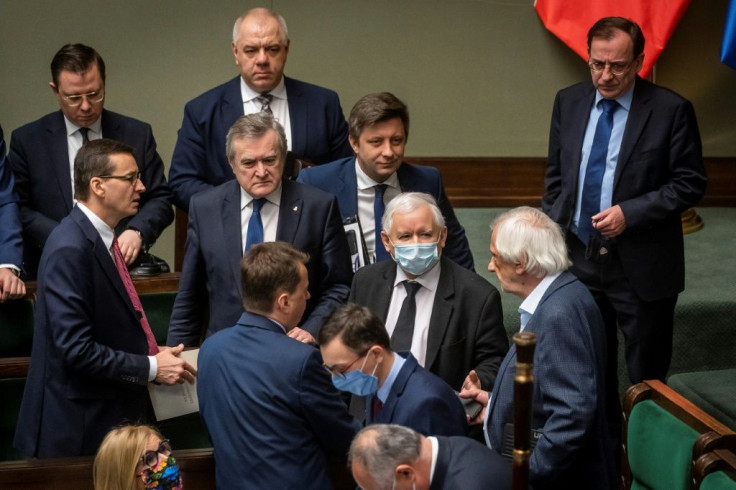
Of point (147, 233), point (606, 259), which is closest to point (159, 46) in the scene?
point (147, 233)

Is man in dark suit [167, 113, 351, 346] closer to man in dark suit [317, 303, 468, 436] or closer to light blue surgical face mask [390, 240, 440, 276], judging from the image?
light blue surgical face mask [390, 240, 440, 276]

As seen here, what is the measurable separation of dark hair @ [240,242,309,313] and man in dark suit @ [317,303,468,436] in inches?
7.0

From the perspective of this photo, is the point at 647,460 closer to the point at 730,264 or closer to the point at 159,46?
the point at 730,264

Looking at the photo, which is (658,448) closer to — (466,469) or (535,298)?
(535,298)

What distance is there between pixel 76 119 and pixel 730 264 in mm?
3440

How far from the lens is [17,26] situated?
6402 millimetres

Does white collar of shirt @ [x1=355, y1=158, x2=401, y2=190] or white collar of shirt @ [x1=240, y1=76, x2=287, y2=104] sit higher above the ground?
white collar of shirt @ [x1=240, y1=76, x2=287, y2=104]

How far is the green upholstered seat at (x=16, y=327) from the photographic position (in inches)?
174

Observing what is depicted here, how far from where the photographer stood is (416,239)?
3756 mm

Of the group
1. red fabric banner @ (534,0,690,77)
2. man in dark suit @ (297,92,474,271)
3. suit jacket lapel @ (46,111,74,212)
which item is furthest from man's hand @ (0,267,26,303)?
red fabric banner @ (534,0,690,77)

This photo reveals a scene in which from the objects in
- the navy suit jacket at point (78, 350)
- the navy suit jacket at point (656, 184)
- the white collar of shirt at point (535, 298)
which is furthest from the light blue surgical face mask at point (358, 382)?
the navy suit jacket at point (656, 184)

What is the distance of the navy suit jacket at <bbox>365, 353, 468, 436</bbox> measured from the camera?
3.07m

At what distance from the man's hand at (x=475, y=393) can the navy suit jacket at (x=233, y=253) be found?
24.6 inches

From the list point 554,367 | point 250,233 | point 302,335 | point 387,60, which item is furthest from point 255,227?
point 387,60
